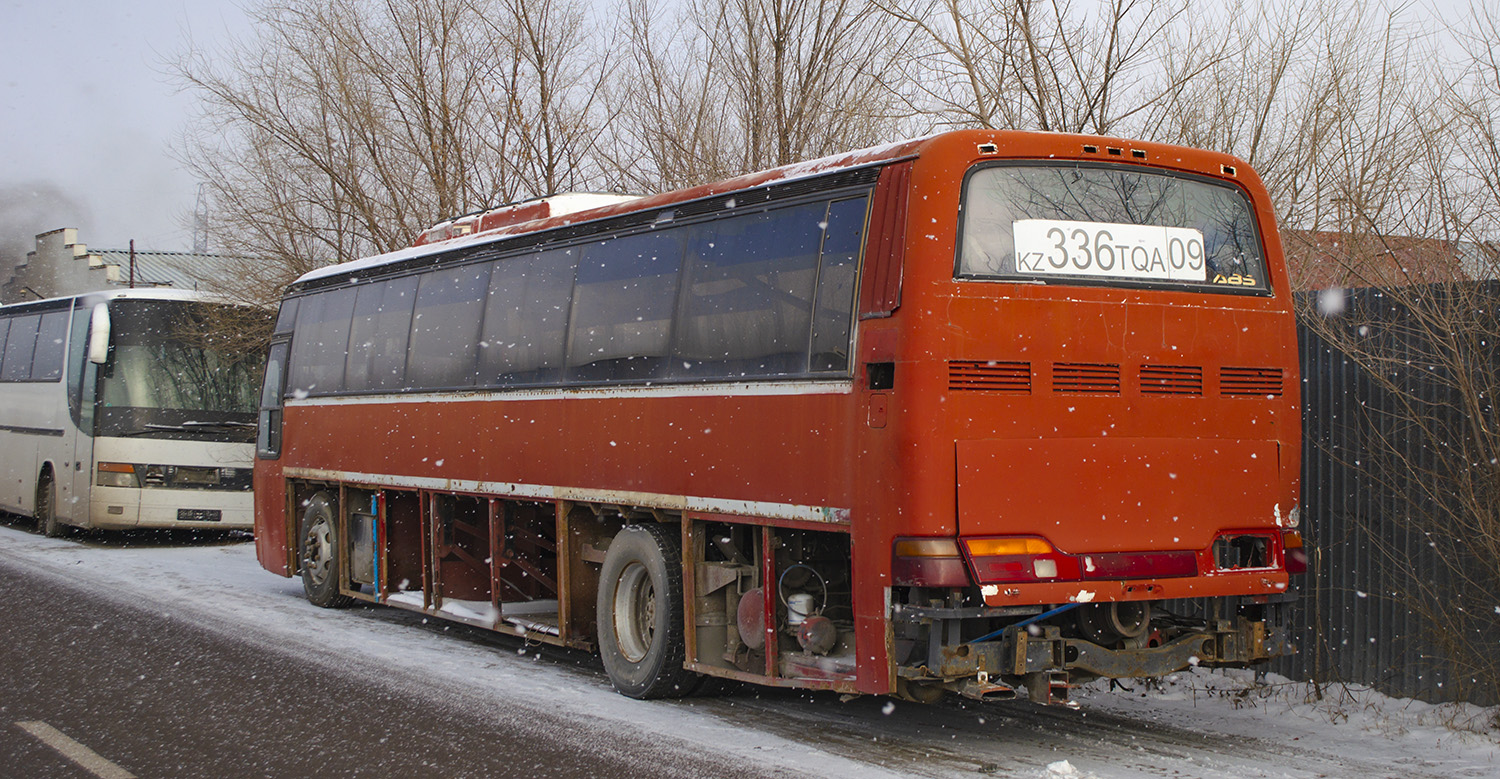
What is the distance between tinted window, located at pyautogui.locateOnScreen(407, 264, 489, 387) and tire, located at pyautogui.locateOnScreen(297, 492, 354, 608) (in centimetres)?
246

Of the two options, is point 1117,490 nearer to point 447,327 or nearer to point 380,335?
point 447,327

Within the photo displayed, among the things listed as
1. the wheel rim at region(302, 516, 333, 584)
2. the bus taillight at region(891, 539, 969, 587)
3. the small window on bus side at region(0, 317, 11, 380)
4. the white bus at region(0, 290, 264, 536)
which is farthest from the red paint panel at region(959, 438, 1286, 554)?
the small window on bus side at region(0, 317, 11, 380)

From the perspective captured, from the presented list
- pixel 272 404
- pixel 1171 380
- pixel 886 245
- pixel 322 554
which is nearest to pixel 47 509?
pixel 272 404

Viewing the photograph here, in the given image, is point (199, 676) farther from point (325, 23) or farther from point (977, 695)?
point (325, 23)

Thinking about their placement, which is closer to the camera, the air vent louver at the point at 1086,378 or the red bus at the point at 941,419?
the red bus at the point at 941,419

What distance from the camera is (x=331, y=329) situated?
44.0ft

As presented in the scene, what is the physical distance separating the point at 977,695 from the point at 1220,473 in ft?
5.91

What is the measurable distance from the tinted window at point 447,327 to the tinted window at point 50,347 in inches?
407

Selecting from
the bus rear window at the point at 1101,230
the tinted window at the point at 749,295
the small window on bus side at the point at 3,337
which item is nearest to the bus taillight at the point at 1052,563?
the bus rear window at the point at 1101,230

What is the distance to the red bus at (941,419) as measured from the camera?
654 cm

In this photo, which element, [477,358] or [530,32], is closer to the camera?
[477,358]

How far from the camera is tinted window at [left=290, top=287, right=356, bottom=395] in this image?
43.2 ft

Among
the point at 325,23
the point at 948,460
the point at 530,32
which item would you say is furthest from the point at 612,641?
the point at 325,23

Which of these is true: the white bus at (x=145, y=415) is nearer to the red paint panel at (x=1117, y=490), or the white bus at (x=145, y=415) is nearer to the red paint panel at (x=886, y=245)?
the red paint panel at (x=886, y=245)
